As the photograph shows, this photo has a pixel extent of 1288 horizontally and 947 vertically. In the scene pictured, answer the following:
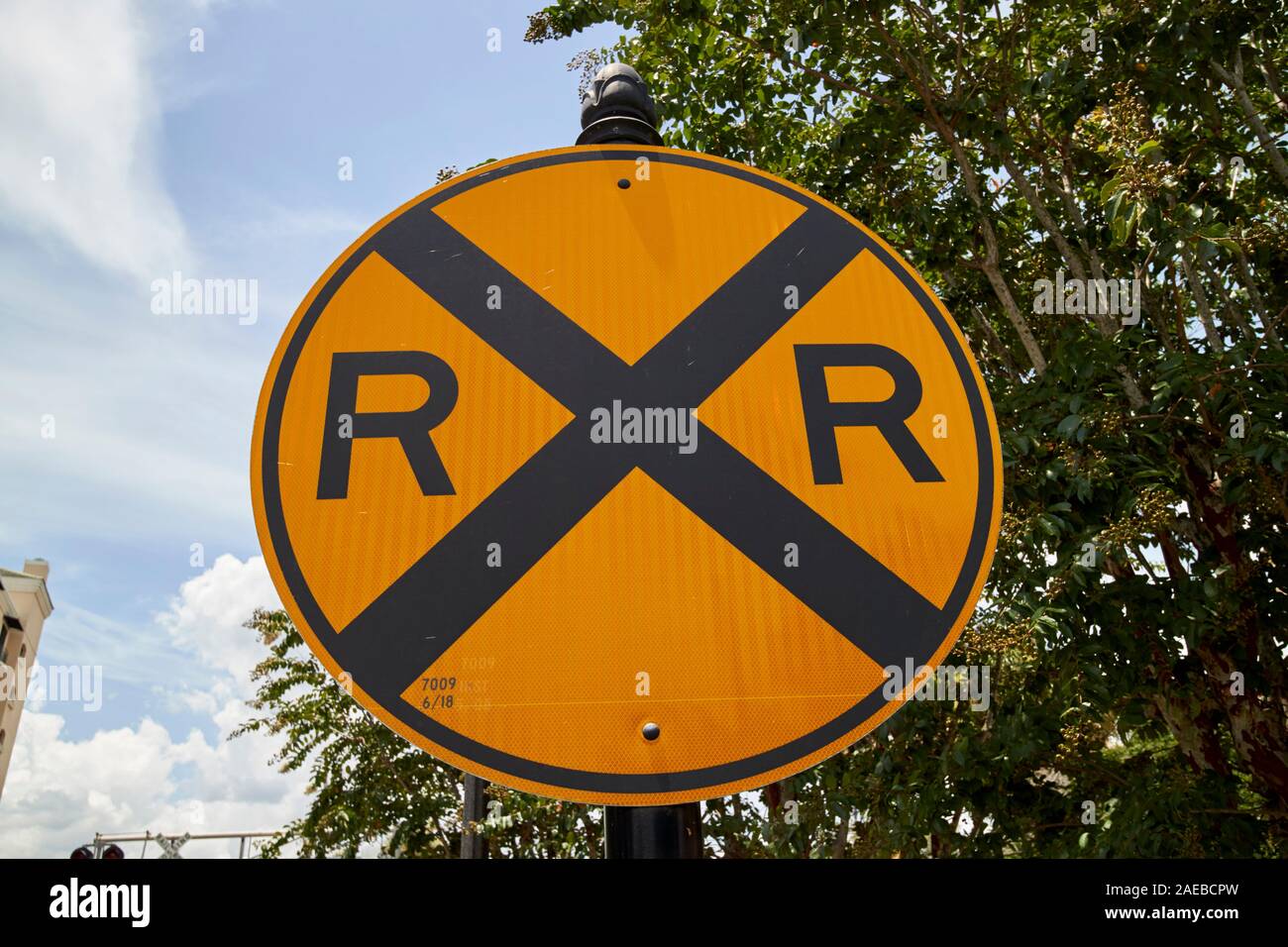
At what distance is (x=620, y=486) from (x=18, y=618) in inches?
1890

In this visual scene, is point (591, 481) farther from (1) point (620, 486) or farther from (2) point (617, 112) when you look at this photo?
(2) point (617, 112)

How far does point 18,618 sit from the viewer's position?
40.5 meters

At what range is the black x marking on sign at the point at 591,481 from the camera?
110cm

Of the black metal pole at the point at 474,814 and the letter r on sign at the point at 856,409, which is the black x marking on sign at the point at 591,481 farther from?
the black metal pole at the point at 474,814

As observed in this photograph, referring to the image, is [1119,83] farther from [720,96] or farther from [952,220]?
[720,96]

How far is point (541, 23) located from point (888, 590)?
4510mm

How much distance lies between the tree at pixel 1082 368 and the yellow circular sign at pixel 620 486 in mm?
2186

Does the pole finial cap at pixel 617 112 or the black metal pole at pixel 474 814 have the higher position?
the pole finial cap at pixel 617 112

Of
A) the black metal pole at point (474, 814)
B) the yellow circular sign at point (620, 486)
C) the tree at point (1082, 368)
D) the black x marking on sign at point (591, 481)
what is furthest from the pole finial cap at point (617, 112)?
the black metal pole at point (474, 814)

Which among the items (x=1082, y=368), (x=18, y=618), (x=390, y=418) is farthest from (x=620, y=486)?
(x=18, y=618)

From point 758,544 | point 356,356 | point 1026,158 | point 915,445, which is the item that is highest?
point 1026,158

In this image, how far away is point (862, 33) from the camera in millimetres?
4680

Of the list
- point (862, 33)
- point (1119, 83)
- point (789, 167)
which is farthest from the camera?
point (789, 167)
